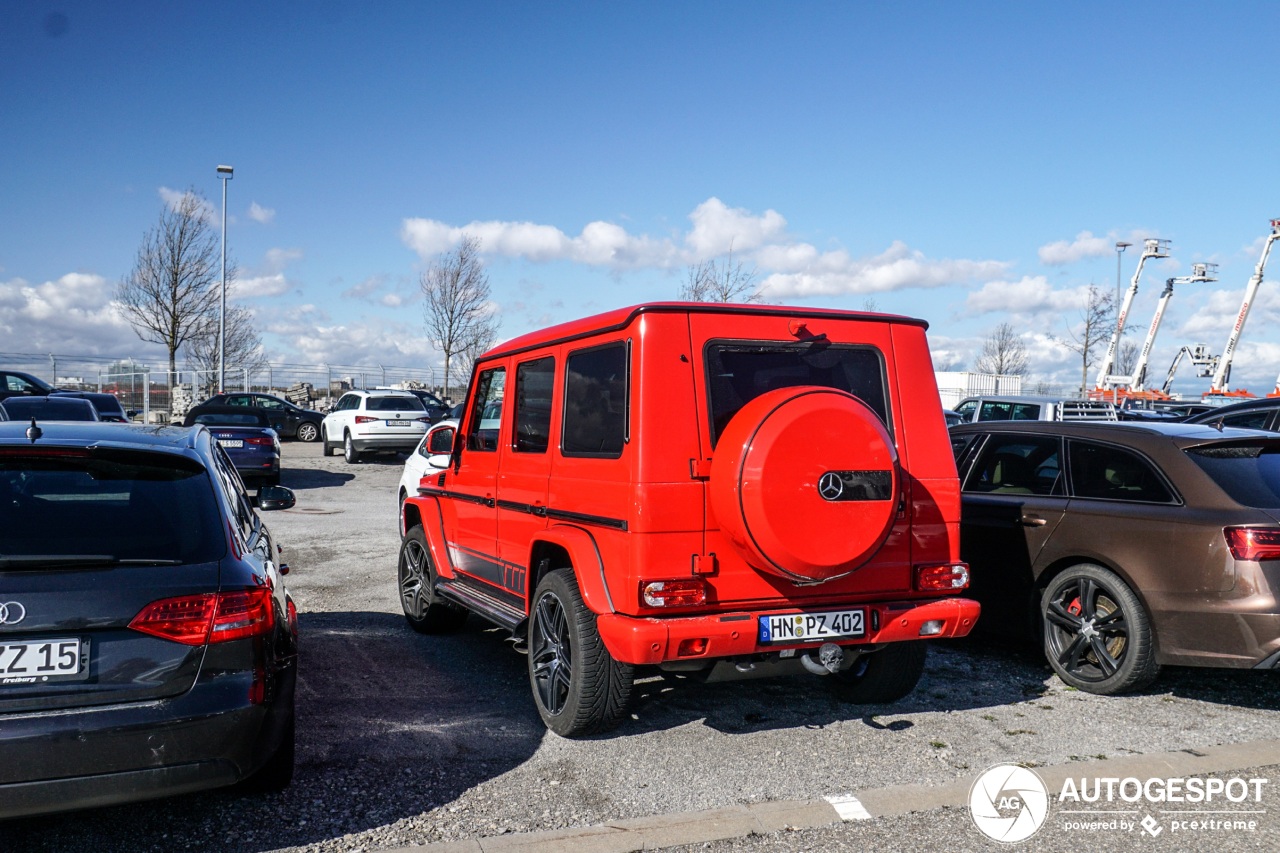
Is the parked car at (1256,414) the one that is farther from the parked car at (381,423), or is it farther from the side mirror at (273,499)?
the parked car at (381,423)

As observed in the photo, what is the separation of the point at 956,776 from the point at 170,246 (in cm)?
3636

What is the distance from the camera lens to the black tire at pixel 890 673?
534 cm

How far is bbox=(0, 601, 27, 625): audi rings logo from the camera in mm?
3193

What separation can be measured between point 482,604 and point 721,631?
6.60 ft

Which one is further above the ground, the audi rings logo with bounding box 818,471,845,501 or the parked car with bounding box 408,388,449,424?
the parked car with bounding box 408,388,449,424

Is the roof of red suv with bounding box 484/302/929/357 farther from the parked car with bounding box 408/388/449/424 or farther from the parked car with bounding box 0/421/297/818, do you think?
the parked car with bounding box 408/388/449/424

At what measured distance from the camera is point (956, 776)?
448 centimetres

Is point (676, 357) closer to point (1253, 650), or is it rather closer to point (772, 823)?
point (772, 823)

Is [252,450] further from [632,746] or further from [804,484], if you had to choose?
[804,484]

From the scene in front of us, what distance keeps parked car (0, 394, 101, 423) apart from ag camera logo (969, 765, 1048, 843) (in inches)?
517

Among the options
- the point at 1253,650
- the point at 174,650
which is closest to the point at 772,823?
the point at 174,650

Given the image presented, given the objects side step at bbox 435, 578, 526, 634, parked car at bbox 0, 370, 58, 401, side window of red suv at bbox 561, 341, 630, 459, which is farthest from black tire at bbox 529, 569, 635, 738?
parked car at bbox 0, 370, 58, 401

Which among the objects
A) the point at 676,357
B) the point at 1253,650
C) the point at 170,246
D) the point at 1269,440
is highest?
the point at 170,246

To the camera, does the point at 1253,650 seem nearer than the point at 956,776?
No
